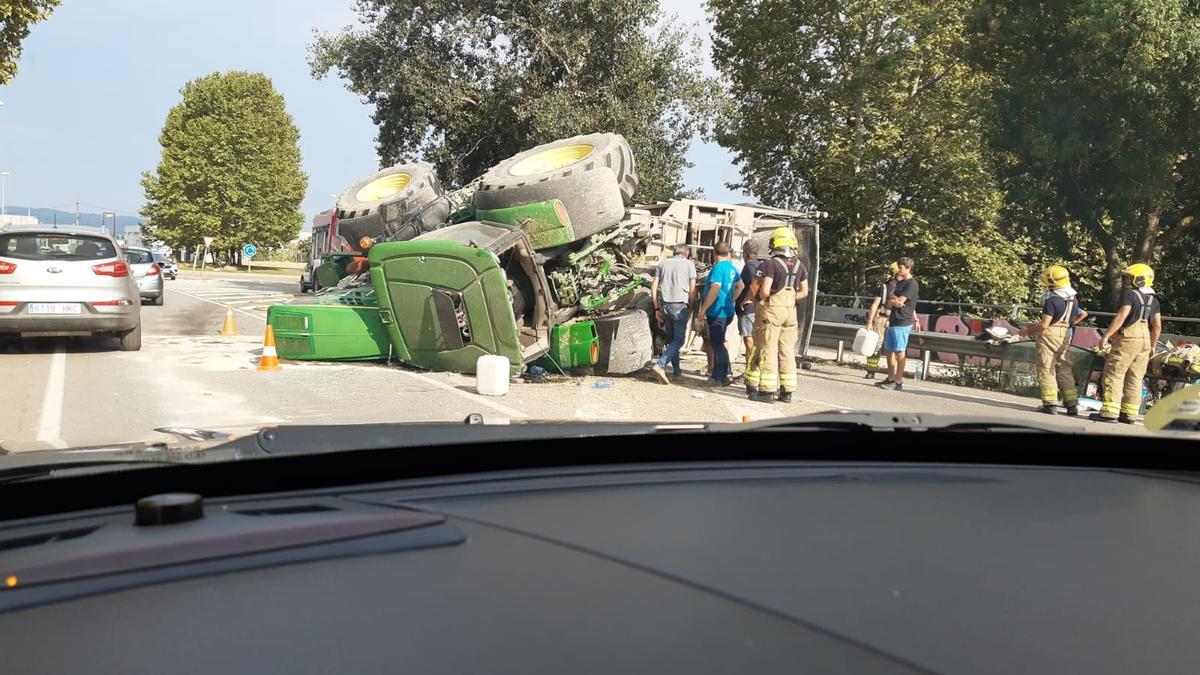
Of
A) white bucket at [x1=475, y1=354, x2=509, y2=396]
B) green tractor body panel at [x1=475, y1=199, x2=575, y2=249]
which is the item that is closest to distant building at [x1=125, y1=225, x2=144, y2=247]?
green tractor body panel at [x1=475, y1=199, x2=575, y2=249]

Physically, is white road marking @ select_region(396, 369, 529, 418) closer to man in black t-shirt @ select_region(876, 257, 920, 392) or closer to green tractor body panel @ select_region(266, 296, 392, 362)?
green tractor body panel @ select_region(266, 296, 392, 362)

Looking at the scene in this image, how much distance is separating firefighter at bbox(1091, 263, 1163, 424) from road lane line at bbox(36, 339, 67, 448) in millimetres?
9502

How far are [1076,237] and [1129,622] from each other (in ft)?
84.0

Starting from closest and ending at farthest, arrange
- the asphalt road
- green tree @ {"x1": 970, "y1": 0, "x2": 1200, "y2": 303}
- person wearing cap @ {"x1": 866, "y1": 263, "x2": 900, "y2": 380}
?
1. the asphalt road
2. person wearing cap @ {"x1": 866, "y1": 263, "x2": 900, "y2": 380}
3. green tree @ {"x1": 970, "y1": 0, "x2": 1200, "y2": 303}

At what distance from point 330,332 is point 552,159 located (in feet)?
11.8

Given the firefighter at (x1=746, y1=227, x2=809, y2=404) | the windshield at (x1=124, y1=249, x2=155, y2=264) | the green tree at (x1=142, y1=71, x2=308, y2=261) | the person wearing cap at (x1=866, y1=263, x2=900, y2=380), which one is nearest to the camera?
the firefighter at (x1=746, y1=227, x2=809, y2=404)

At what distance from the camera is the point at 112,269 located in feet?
35.4

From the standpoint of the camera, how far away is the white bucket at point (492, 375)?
861 centimetres

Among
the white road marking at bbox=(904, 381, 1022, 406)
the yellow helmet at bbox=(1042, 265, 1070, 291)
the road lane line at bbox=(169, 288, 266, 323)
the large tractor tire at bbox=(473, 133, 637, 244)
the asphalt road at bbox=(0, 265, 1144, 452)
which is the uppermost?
the large tractor tire at bbox=(473, 133, 637, 244)

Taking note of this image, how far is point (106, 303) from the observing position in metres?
10.7

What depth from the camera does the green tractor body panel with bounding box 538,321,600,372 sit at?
9.92 metres

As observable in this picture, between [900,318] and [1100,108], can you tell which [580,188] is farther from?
[1100,108]

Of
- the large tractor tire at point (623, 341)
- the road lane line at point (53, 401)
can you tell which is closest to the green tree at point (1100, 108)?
the large tractor tire at point (623, 341)

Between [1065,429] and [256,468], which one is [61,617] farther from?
[1065,429]
